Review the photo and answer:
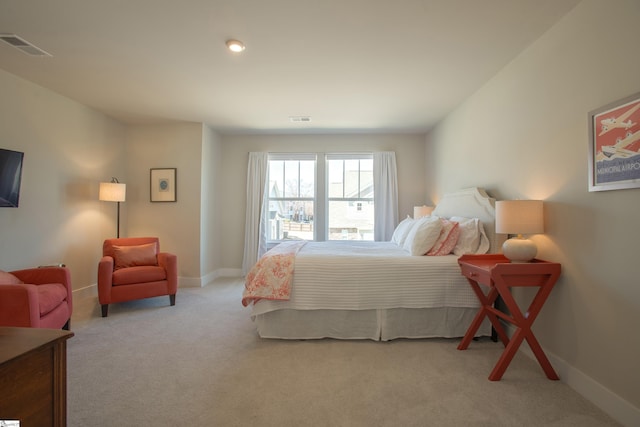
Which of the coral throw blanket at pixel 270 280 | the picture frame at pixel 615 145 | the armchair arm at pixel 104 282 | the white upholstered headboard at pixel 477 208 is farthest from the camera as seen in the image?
the armchair arm at pixel 104 282

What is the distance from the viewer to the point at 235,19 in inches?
85.0

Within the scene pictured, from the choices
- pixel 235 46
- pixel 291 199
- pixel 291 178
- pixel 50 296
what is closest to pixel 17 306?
pixel 50 296

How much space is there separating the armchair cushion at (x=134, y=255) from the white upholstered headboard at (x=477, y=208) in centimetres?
379

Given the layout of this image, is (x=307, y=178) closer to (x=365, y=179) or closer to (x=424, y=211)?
(x=365, y=179)

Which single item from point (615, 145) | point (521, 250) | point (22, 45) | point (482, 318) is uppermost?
point (22, 45)

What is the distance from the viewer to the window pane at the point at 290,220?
548cm

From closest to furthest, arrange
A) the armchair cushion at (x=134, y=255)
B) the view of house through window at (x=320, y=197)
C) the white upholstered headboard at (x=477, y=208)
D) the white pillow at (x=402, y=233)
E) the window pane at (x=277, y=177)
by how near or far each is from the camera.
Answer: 1. the white upholstered headboard at (x=477, y=208)
2. the armchair cushion at (x=134, y=255)
3. the white pillow at (x=402, y=233)
4. the view of house through window at (x=320, y=197)
5. the window pane at (x=277, y=177)

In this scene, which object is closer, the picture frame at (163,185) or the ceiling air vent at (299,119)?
the ceiling air vent at (299,119)

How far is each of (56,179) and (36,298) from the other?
192 cm

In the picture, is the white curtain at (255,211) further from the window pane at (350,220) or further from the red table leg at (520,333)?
the red table leg at (520,333)

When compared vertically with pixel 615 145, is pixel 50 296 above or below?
below

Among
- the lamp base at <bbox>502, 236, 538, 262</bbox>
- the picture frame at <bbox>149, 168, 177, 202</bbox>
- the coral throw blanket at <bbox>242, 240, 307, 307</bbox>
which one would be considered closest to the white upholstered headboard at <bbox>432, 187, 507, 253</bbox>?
the lamp base at <bbox>502, 236, 538, 262</bbox>

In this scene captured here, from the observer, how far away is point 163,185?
466 cm

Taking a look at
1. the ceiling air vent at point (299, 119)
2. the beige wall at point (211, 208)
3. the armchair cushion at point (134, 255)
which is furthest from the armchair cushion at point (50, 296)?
the ceiling air vent at point (299, 119)
